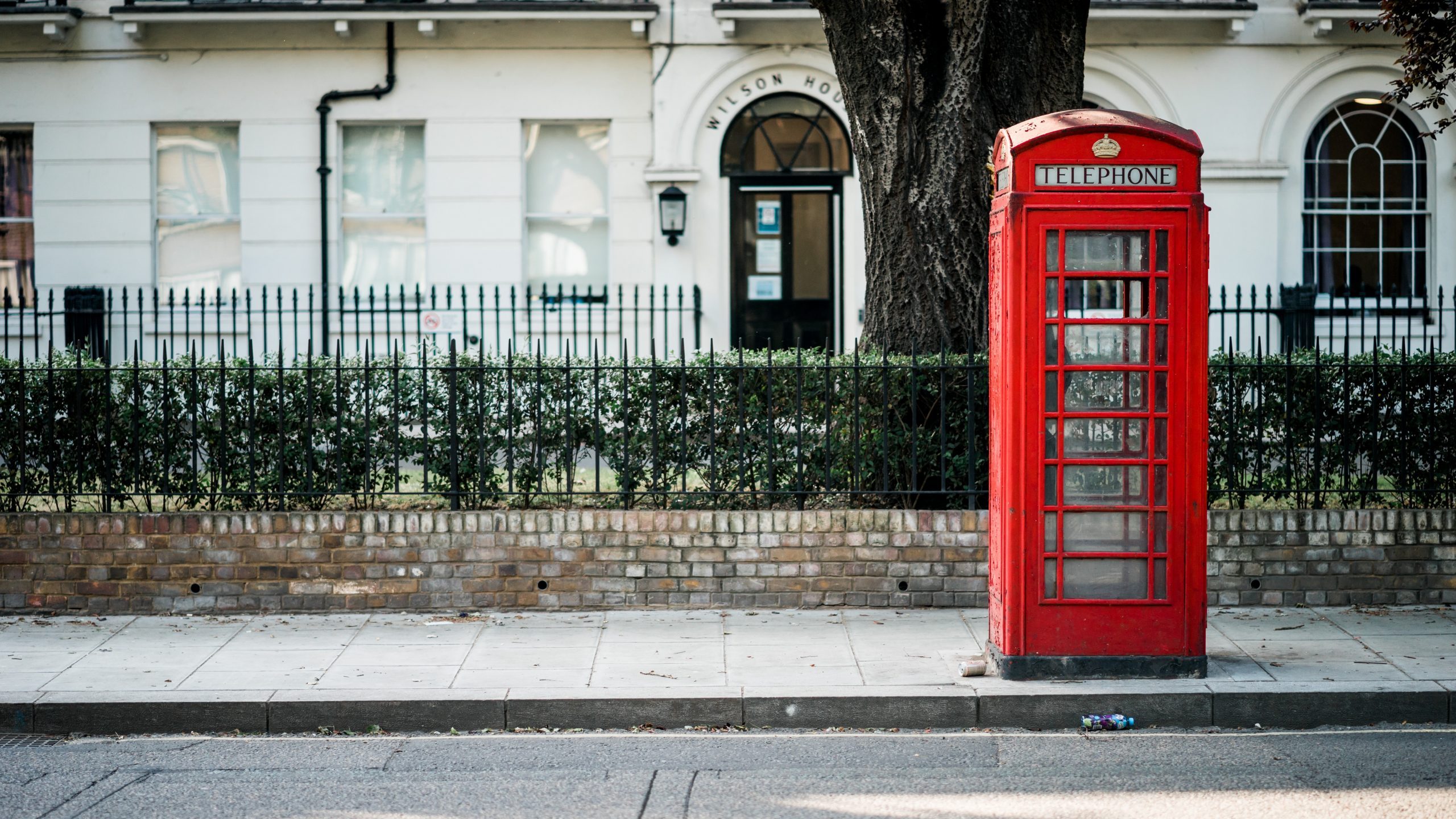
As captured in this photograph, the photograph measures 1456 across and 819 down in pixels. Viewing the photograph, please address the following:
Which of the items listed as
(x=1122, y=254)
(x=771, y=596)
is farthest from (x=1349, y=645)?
(x=771, y=596)

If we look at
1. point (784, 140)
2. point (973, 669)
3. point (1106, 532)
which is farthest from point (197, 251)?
point (1106, 532)

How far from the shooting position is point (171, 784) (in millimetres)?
A: 5527

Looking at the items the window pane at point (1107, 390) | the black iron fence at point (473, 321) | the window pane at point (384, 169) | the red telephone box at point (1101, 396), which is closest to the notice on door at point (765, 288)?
the black iron fence at point (473, 321)

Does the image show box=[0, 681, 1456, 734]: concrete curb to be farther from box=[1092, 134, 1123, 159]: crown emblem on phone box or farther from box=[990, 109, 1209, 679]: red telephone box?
box=[1092, 134, 1123, 159]: crown emblem on phone box

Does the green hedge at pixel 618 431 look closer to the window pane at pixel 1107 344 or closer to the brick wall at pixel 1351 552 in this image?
the brick wall at pixel 1351 552

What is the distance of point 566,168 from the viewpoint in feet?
50.6

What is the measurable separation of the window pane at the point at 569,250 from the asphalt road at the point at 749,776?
9.68m

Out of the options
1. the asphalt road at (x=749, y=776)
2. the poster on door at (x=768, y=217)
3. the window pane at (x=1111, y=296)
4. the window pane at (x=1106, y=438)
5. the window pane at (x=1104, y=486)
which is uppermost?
the poster on door at (x=768, y=217)

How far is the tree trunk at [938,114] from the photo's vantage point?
340 inches

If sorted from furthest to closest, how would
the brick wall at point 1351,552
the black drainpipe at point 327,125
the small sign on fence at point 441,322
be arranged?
the black drainpipe at point 327,125
the small sign on fence at point 441,322
the brick wall at point 1351,552

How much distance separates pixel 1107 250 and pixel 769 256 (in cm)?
900

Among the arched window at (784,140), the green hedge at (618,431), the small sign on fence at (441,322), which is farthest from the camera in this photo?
the arched window at (784,140)

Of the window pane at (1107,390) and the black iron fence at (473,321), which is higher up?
the black iron fence at (473,321)

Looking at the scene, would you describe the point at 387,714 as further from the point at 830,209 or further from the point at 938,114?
the point at 830,209
